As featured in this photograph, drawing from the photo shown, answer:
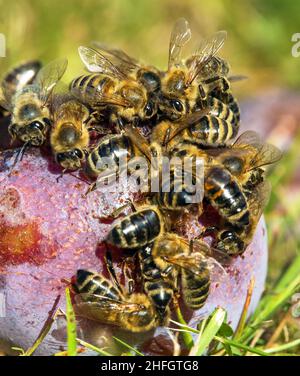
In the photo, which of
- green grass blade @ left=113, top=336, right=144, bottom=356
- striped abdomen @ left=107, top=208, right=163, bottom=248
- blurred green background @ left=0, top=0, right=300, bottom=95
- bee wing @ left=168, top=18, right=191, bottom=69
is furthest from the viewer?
blurred green background @ left=0, top=0, right=300, bottom=95

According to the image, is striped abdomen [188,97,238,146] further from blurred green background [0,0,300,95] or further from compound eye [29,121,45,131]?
blurred green background [0,0,300,95]

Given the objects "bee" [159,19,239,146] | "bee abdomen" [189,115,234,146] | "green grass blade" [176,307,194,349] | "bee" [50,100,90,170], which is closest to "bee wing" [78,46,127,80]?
"bee" [159,19,239,146]

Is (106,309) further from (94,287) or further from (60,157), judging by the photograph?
(60,157)

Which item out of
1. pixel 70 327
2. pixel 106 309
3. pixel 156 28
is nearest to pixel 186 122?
pixel 106 309

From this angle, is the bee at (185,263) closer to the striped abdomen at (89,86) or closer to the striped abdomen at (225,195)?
the striped abdomen at (225,195)

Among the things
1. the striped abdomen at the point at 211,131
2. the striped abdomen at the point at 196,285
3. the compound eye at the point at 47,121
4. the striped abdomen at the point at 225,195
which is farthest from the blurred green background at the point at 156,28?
the striped abdomen at the point at 196,285

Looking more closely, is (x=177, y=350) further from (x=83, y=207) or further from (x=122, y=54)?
(x=122, y=54)

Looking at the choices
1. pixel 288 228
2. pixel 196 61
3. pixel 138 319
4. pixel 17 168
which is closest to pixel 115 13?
pixel 288 228
